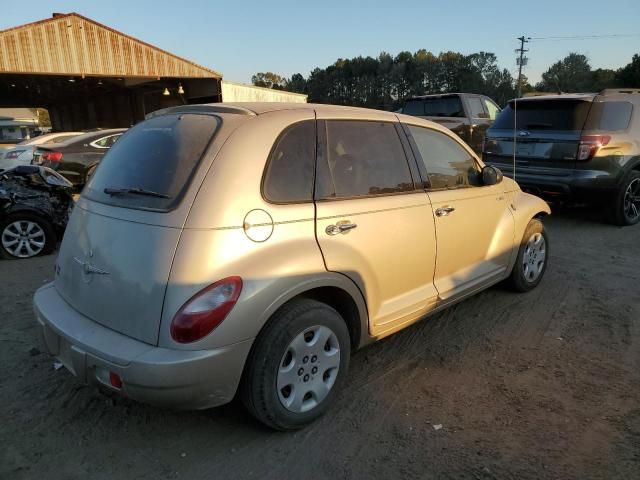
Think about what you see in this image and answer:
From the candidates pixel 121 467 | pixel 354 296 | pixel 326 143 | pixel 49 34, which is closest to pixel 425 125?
pixel 326 143

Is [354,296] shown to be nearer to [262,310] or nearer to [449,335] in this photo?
[262,310]

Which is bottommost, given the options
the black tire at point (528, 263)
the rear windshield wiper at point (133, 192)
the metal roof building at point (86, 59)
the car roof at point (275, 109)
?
the black tire at point (528, 263)

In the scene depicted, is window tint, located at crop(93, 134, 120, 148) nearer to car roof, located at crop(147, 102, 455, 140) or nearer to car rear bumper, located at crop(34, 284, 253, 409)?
car roof, located at crop(147, 102, 455, 140)

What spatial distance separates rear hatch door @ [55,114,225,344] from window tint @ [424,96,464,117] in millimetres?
9760

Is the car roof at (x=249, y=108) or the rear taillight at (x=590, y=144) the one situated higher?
the car roof at (x=249, y=108)

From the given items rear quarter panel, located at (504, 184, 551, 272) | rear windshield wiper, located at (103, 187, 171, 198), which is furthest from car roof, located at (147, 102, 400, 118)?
rear quarter panel, located at (504, 184, 551, 272)

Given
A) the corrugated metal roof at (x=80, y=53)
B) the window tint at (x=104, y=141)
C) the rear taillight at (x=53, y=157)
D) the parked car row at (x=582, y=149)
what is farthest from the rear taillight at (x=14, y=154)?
the parked car row at (x=582, y=149)

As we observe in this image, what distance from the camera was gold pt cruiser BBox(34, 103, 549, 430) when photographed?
2201 mm

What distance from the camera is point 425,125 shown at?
11.6 ft

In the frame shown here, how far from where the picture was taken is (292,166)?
2.62m

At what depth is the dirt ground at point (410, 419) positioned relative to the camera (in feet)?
7.82

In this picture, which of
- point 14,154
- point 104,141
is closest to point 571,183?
point 104,141

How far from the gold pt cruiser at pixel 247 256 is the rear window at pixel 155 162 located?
11mm

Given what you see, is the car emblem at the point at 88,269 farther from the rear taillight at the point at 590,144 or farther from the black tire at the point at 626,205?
the black tire at the point at 626,205
